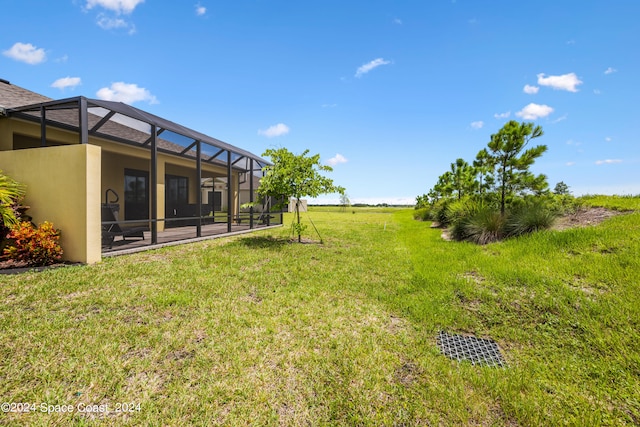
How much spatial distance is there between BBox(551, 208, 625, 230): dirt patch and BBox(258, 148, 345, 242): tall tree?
19.3 feet

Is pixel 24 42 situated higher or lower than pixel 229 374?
higher

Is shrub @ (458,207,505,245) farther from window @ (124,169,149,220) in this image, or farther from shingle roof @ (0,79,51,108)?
shingle roof @ (0,79,51,108)

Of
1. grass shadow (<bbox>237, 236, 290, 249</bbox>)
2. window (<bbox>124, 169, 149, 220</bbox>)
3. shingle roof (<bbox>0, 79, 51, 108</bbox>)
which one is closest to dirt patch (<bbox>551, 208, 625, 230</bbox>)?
grass shadow (<bbox>237, 236, 290, 249</bbox>)

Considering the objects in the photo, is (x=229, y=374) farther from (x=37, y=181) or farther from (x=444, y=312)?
(x=37, y=181)

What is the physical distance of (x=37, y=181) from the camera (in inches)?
222

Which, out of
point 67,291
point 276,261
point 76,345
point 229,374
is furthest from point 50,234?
point 229,374

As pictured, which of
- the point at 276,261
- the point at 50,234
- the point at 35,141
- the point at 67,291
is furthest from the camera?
the point at 35,141

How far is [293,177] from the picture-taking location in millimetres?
8219

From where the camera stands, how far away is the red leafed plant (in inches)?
196

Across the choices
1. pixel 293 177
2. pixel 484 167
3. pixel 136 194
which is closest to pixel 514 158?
pixel 484 167

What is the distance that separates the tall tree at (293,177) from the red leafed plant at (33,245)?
16.0 ft

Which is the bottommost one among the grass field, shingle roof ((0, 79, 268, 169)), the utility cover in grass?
the utility cover in grass

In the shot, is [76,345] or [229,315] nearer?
[76,345]

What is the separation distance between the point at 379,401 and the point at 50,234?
265 inches
